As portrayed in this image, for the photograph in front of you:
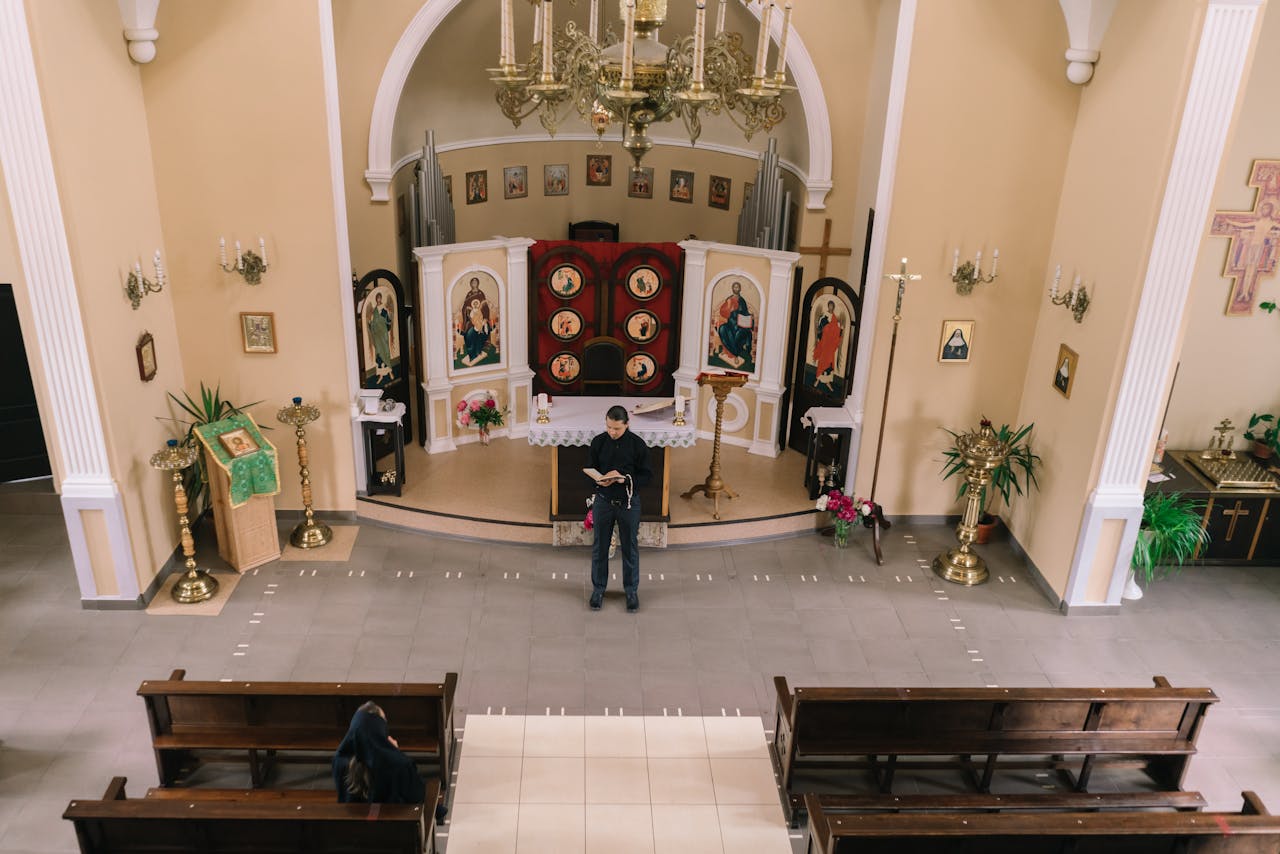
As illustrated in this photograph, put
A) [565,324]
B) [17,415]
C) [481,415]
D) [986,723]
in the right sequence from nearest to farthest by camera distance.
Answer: [986,723], [17,415], [481,415], [565,324]

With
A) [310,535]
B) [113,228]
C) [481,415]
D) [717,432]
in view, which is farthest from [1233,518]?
[113,228]

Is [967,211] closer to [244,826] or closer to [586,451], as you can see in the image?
[586,451]

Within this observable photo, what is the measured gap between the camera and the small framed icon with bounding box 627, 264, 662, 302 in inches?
491

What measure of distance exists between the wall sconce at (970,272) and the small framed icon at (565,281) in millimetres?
4376

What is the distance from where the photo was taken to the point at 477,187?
14148mm

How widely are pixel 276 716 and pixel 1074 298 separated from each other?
24.7 ft

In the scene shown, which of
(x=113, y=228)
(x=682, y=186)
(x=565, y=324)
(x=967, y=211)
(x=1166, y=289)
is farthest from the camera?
(x=682, y=186)

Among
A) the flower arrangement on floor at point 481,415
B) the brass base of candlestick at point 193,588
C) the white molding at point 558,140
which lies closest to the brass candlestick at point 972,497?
the white molding at point 558,140

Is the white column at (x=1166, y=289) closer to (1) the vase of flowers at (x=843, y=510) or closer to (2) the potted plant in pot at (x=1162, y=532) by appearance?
(2) the potted plant in pot at (x=1162, y=532)

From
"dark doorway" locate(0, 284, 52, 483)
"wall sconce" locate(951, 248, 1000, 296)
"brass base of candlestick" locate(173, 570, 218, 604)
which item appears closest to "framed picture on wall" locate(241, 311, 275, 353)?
"brass base of candlestick" locate(173, 570, 218, 604)

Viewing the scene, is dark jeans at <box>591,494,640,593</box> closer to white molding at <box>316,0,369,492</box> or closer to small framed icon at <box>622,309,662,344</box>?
white molding at <box>316,0,369,492</box>

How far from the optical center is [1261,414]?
10906mm

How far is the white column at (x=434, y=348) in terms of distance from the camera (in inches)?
455

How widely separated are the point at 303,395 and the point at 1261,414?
975 centimetres
